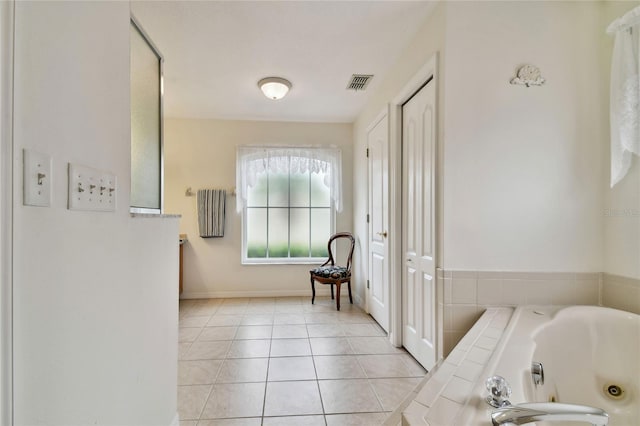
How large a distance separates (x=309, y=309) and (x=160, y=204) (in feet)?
8.08

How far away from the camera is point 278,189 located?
4391mm

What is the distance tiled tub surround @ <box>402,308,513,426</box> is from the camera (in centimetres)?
90

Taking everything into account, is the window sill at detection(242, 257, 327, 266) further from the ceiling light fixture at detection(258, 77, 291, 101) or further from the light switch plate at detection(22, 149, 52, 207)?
the light switch plate at detection(22, 149, 52, 207)

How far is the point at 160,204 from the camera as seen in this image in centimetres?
170

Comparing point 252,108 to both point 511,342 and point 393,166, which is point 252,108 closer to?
point 393,166

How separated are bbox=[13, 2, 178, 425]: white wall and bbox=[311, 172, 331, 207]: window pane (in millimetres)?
3214

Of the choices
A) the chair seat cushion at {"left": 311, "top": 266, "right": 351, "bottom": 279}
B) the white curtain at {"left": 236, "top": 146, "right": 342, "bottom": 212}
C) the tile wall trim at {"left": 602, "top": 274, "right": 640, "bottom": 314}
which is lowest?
the chair seat cushion at {"left": 311, "top": 266, "right": 351, "bottom": 279}

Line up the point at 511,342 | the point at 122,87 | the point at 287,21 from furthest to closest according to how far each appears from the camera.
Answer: the point at 287,21, the point at 511,342, the point at 122,87

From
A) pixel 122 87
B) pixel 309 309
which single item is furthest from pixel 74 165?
pixel 309 309

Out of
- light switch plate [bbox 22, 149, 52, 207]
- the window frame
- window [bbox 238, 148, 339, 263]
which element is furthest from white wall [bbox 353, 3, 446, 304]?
light switch plate [bbox 22, 149, 52, 207]

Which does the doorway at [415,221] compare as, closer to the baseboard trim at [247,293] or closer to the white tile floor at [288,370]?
the white tile floor at [288,370]

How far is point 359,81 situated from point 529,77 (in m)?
1.62

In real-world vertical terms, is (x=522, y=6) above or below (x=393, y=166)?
above

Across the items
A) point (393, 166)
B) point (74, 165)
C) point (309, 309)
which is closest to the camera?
point (74, 165)
